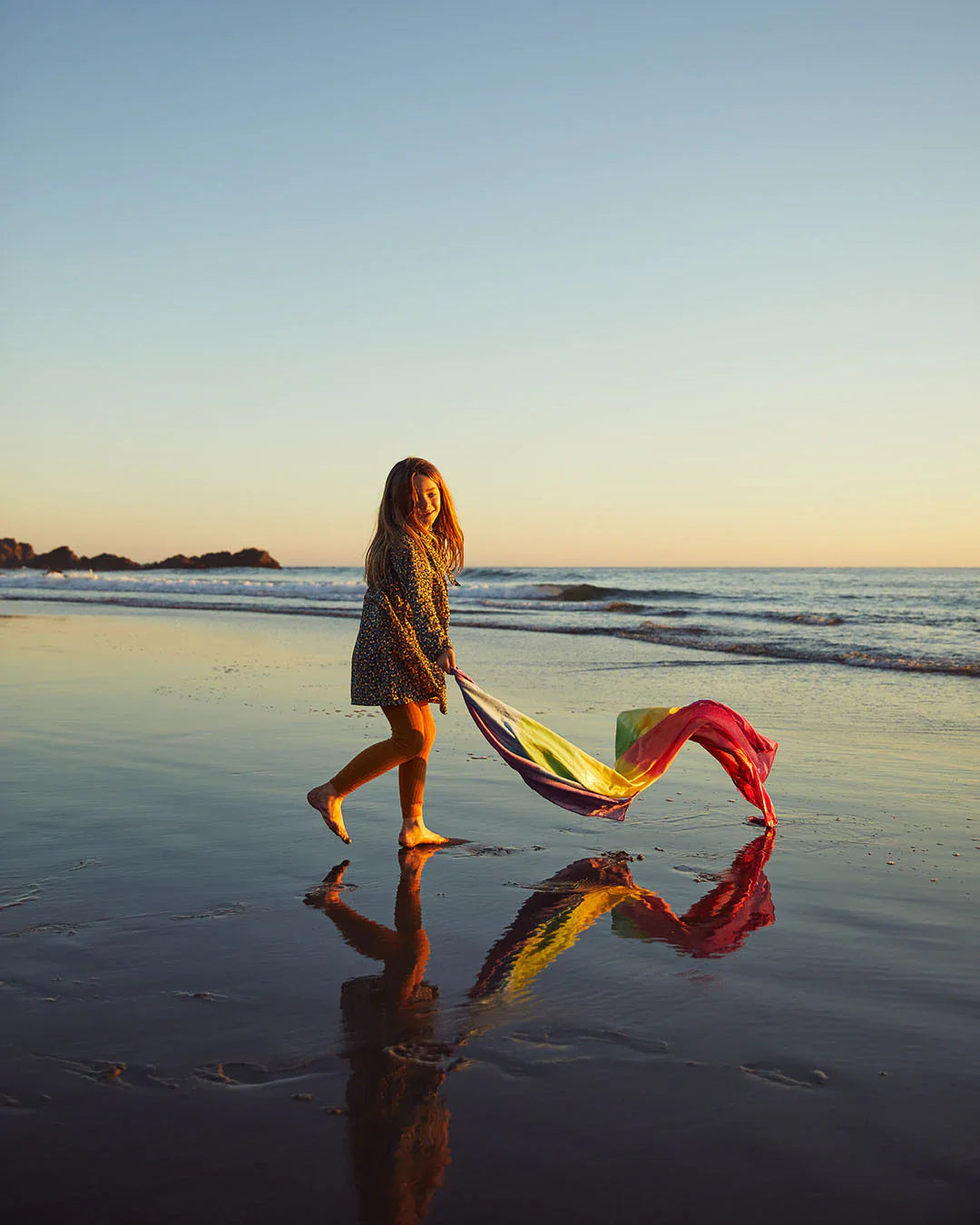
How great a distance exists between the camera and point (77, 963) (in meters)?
A: 3.03

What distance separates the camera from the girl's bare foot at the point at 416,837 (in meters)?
4.54

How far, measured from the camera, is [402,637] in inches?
182

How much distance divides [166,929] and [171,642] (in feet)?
37.7

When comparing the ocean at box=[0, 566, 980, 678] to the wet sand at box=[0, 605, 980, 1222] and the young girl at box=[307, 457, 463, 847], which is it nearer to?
the wet sand at box=[0, 605, 980, 1222]

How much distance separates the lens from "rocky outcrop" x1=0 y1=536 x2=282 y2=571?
249ft

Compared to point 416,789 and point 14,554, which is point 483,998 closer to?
point 416,789

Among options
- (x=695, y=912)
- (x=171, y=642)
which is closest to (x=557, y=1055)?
(x=695, y=912)

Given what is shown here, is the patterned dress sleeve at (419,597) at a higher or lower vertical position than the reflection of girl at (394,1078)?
higher

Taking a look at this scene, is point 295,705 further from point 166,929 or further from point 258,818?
point 166,929

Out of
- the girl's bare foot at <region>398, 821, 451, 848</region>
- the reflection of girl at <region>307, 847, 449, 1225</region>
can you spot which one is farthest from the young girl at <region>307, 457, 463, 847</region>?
the reflection of girl at <region>307, 847, 449, 1225</region>

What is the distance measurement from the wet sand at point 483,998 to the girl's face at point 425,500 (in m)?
1.55

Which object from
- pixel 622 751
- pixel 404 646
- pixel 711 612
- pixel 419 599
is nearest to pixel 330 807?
pixel 404 646

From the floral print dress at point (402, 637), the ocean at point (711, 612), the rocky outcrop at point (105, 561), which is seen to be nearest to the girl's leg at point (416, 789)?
the floral print dress at point (402, 637)

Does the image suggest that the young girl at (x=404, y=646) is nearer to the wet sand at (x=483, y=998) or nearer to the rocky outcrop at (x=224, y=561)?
the wet sand at (x=483, y=998)
